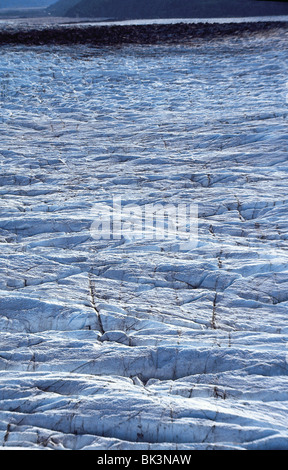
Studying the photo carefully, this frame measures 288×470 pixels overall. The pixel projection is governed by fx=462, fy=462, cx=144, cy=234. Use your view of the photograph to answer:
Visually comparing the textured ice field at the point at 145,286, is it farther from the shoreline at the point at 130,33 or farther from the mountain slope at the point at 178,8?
the mountain slope at the point at 178,8

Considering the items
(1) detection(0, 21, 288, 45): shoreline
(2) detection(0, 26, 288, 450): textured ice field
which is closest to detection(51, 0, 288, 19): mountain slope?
(1) detection(0, 21, 288, 45): shoreline

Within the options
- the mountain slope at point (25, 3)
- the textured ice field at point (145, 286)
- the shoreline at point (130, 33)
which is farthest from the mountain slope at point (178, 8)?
the mountain slope at point (25, 3)

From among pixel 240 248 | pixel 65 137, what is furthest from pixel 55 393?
pixel 65 137

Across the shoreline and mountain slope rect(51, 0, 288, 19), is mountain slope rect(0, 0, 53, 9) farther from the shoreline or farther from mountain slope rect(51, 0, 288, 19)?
the shoreline

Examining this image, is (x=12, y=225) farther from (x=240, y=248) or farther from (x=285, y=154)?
(x=285, y=154)

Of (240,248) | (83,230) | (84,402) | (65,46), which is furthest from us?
(65,46)

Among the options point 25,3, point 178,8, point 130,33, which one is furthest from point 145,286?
point 25,3

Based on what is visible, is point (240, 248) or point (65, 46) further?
point (65, 46)
